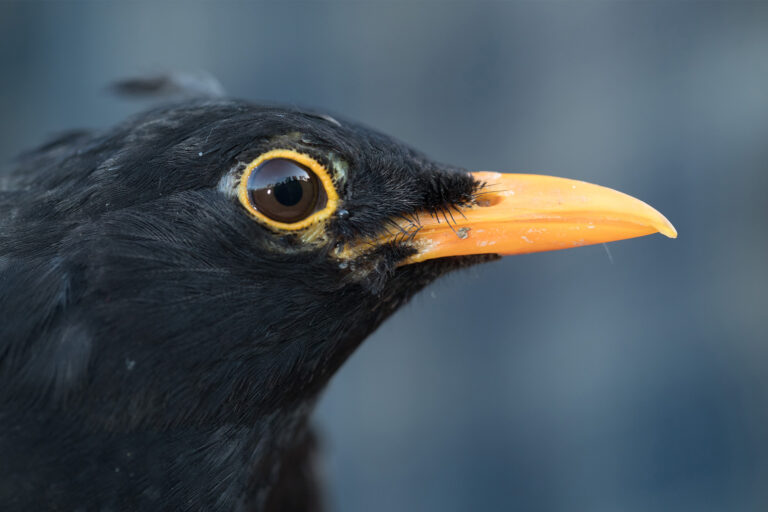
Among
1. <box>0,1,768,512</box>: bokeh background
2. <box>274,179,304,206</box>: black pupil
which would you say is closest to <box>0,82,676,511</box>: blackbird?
<box>274,179,304,206</box>: black pupil

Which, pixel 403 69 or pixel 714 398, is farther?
pixel 403 69

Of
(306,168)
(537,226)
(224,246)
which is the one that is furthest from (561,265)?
(224,246)

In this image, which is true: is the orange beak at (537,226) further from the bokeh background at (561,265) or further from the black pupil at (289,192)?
the bokeh background at (561,265)

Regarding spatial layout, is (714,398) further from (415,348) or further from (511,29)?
(511,29)

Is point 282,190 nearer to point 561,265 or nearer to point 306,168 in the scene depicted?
point 306,168

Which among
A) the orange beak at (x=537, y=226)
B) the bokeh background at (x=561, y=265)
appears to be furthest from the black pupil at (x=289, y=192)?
the bokeh background at (x=561, y=265)

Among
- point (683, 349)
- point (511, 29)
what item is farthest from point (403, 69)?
point (683, 349)
